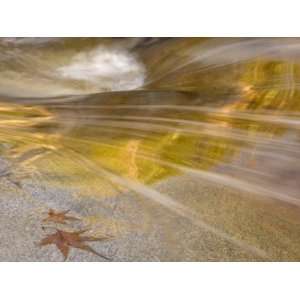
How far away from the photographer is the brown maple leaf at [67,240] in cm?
114

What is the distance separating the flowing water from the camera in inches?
45.9

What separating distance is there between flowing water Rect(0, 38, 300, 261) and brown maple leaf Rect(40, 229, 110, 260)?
0.06ft

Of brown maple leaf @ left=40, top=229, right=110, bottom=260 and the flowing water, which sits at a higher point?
the flowing water

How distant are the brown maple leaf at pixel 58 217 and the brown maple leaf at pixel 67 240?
3cm

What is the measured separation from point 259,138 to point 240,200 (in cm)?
24

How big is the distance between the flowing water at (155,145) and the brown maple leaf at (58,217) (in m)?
0.02

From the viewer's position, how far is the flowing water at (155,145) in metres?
1.17

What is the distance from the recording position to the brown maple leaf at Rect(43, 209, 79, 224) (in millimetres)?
1207

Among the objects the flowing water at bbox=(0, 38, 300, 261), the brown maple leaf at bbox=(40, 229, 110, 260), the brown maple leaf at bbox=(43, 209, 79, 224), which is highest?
the flowing water at bbox=(0, 38, 300, 261)

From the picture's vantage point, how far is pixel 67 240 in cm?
116

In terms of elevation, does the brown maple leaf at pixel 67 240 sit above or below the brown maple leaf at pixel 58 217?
below

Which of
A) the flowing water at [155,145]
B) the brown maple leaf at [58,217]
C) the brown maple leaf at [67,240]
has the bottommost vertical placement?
the brown maple leaf at [67,240]
